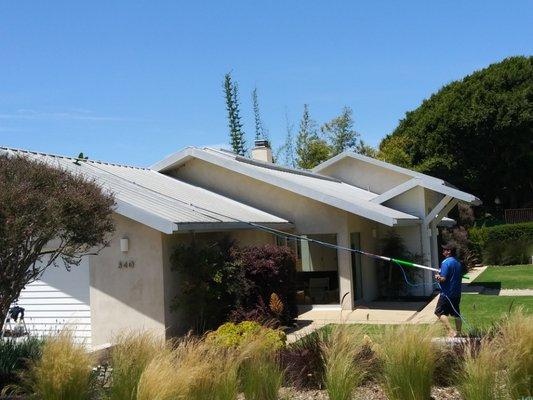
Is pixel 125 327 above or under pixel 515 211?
under

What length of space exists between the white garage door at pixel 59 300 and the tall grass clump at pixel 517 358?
28.7 ft

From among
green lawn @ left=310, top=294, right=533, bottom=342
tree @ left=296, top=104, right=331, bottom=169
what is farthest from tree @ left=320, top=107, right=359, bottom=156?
green lawn @ left=310, top=294, right=533, bottom=342

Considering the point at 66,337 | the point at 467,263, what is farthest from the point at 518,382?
the point at 467,263

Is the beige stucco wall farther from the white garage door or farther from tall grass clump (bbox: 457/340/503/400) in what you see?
tall grass clump (bbox: 457/340/503/400)

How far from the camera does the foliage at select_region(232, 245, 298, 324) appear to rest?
13.0m

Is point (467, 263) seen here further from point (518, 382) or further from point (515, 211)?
point (518, 382)

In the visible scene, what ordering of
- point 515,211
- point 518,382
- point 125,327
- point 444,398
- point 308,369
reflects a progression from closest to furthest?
point 518,382, point 444,398, point 308,369, point 125,327, point 515,211

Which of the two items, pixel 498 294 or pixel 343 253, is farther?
pixel 498 294

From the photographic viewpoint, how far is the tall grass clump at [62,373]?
626 cm

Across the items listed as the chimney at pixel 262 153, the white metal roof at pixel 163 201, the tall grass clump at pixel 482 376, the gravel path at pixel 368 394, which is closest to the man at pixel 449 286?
the gravel path at pixel 368 394

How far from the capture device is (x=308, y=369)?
300 inches

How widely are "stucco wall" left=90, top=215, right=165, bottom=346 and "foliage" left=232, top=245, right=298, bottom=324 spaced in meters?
1.65

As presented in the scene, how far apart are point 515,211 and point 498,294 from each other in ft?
74.7

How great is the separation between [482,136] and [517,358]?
3846 centimetres
